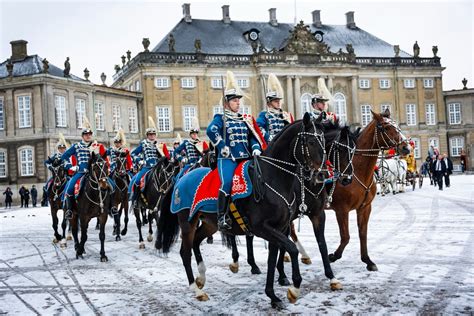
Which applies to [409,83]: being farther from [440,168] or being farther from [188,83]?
[440,168]

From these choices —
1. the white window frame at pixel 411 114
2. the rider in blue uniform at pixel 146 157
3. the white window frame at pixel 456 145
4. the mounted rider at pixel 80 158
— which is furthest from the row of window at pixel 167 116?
the mounted rider at pixel 80 158

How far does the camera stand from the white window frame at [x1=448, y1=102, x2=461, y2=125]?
201 feet

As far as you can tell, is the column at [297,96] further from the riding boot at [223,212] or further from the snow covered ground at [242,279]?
the riding boot at [223,212]

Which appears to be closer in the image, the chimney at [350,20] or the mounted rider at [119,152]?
the mounted rider at [119,152]

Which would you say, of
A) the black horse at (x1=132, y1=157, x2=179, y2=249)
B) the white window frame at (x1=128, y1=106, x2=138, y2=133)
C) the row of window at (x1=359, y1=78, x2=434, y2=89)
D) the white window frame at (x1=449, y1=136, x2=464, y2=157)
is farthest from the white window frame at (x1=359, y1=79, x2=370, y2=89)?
the black horse at (x1=132, y1=157, x2=179, y2=249)

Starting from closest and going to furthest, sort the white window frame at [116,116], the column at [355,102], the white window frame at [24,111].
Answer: the white window frame at [24,111]
the white window frame at [116,116]
the column at [355,102]

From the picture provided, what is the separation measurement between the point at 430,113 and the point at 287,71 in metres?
17.3

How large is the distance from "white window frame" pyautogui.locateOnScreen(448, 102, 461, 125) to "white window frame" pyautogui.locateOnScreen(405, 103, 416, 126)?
534cm

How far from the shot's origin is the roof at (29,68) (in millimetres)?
41812

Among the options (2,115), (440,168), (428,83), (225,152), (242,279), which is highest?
(428,83)

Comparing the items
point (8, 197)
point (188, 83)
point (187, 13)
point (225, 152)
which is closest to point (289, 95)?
point (188, 83)

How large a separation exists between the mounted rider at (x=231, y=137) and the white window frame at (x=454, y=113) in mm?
58769

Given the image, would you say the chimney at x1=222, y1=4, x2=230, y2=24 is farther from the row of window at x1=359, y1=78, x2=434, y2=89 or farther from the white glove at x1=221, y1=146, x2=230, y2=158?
the white glove at x1=221, y1=146, x2=230, y2=158

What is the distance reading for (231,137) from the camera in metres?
7.60
